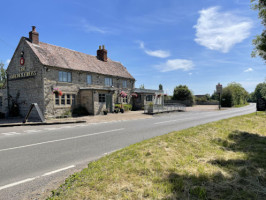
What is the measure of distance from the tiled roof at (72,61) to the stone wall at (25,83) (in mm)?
982

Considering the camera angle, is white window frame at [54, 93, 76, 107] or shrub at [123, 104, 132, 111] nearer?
white window frame at [54, 93, 76, 107]

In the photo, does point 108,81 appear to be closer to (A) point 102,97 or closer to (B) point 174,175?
(A) point 102,97

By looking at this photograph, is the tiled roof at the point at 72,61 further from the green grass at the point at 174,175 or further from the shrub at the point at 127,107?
the green grass at the point at 174,175

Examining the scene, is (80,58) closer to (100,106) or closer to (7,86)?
(100,106)

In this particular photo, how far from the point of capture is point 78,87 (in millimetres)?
21156

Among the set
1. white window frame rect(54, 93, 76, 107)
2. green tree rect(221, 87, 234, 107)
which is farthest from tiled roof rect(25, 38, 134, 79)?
green tree rect(221, 87, 234, 107)

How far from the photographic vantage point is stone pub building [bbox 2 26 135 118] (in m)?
18.1

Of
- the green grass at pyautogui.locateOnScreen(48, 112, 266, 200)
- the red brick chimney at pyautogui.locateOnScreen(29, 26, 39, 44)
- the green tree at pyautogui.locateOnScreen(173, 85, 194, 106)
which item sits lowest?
the green grass at pyautogui.locateOnScreen(48, 112, 266, 200)

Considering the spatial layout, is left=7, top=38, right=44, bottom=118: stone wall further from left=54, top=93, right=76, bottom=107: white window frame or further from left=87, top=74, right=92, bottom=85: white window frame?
left=87, top=74, right=92, bottom=85: white window frame

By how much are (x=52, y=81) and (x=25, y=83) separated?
373 centimetres

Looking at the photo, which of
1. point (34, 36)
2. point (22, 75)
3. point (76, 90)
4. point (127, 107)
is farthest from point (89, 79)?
point (34, 36)

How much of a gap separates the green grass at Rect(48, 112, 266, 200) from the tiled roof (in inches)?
666

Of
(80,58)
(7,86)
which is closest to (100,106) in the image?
(80,58)

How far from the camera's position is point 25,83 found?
1955 cm
